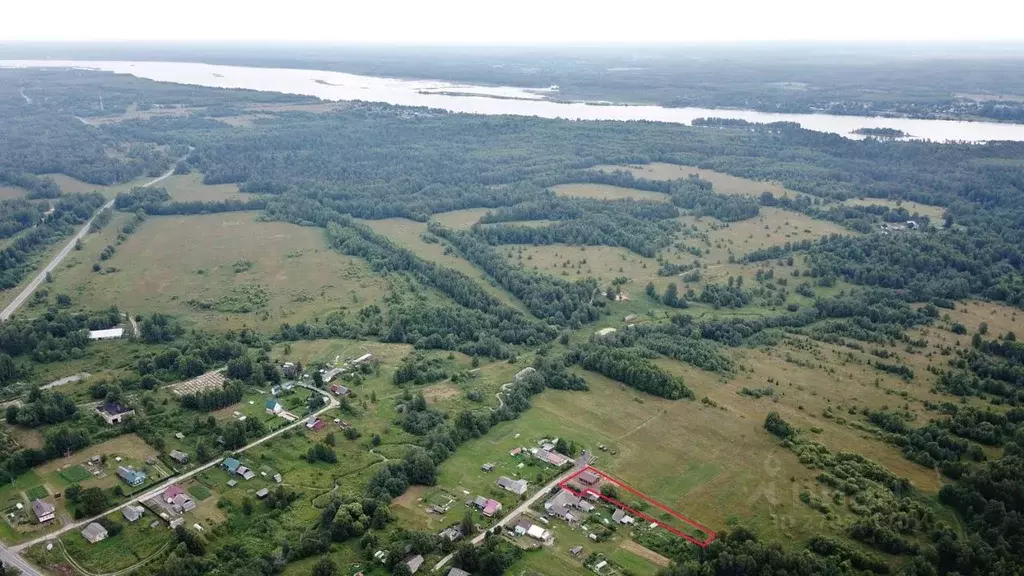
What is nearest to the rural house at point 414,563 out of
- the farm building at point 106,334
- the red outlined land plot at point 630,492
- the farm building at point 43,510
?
the red outlined land plot at point 630,492

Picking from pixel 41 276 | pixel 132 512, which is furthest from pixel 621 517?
Answer: pixel 41 276

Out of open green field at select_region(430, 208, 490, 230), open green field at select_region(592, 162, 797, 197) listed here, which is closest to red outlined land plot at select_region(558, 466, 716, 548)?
open green field at select_region(430, 208, 490, 230)

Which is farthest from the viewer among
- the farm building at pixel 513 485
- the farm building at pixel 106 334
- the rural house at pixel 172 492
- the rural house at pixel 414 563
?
the farm building at pixel 106 334

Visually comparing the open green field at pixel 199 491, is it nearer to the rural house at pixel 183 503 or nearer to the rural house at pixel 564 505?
the rural house at pixel 183 503

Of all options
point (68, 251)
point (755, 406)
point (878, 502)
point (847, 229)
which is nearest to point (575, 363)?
point (755, 406)

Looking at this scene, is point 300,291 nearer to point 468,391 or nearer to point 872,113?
point 468,391

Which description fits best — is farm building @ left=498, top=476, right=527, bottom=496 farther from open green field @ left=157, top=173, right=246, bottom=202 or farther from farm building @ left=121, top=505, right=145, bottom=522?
open green field @ left=157, top=173, right=246, bottom=202

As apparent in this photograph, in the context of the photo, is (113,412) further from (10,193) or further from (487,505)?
(10,193)
